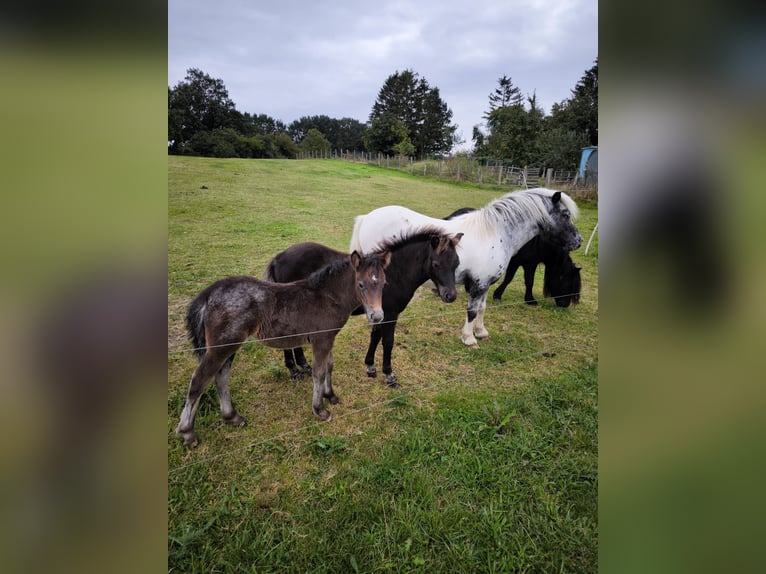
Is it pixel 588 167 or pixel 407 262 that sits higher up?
pixel 588 167

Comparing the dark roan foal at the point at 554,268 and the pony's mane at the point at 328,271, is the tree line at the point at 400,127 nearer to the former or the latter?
the dark roan foal at the point at 554,268

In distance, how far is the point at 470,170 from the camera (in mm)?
5613

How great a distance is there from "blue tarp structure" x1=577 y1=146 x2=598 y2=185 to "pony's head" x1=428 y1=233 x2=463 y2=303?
2.03 meters

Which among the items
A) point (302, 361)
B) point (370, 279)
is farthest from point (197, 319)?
point (302, 361)

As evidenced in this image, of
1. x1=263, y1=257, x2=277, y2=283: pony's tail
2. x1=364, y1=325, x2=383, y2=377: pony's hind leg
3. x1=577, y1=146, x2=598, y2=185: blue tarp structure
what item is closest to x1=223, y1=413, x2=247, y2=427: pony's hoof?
x1=263, y1=257, x2=277, y2=283: pony's tail

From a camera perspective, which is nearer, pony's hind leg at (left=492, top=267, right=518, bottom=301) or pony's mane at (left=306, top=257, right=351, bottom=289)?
pony's mane at (left=306, top=257, right=351, bottom=289)

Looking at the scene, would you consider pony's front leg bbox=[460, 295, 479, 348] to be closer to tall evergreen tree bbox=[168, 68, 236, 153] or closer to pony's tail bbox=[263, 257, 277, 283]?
pony's tail bbox=[263, 257, 277, 283]

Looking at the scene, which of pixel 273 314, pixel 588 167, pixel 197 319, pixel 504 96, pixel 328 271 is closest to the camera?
pixel 197 319

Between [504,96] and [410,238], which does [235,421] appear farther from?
[504,96]

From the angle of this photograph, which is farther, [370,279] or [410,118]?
[410,118]

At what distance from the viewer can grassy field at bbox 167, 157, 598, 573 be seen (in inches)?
83.9

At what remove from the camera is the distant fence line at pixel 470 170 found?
199 inches

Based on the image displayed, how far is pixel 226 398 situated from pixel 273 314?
916mm
